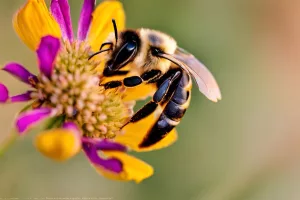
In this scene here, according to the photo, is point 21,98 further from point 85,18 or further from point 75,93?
point 85,18

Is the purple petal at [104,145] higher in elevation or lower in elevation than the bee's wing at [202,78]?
lower

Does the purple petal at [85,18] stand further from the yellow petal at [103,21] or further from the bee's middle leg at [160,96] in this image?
the bee's middle leg at [160,96]

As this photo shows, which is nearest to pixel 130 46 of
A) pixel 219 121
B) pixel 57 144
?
pixel 57 144

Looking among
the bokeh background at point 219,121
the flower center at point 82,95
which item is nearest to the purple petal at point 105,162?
the flower center at point 82,95

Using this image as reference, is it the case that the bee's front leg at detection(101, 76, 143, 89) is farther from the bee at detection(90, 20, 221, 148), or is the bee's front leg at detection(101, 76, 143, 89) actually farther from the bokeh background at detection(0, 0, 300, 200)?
the bokeh background at detection(0, 0, 300, 200)

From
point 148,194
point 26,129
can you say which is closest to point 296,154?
point 148,194

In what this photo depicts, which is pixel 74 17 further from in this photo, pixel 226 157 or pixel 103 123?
pixel 103 123
